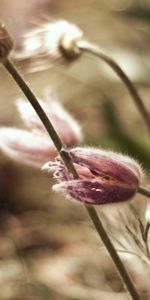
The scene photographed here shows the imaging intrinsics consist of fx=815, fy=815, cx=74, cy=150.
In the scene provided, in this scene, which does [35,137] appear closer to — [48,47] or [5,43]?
[48,47]

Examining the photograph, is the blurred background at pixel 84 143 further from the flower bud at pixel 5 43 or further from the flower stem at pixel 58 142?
the flower bud at pixel 5 43

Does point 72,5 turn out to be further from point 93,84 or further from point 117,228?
point 117,228

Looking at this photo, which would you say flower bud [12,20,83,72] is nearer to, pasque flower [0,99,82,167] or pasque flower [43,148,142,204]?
pasque flower [0,99,82,167]

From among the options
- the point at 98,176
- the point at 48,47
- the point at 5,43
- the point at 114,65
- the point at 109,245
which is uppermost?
the point at 48,47

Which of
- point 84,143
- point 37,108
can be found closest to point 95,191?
point 37,108

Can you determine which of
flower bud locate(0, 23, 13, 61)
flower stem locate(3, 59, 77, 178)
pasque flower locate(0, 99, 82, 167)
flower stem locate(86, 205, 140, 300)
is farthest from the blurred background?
flower bud locate(0, 23, 13, 61)
